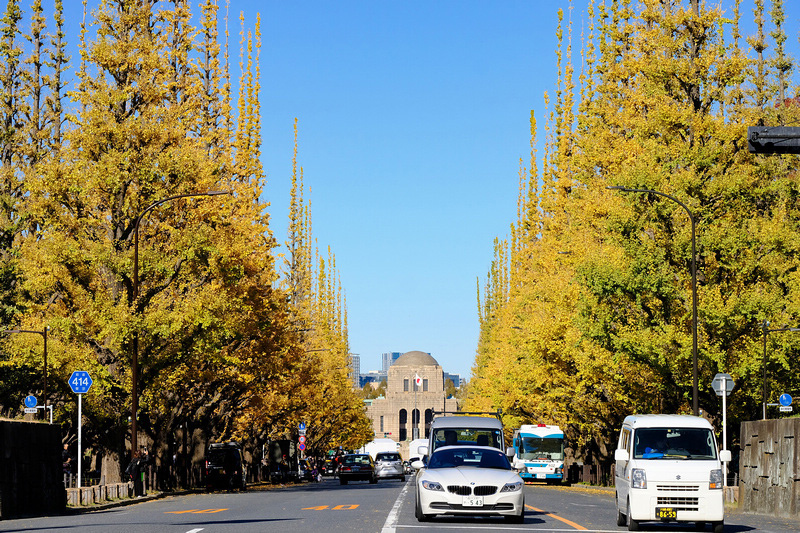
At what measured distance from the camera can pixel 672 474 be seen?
Result: 1742 centimetres

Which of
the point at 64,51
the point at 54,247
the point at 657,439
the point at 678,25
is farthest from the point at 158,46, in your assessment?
the point at 657,439

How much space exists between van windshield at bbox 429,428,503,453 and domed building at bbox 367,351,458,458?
6344 inches

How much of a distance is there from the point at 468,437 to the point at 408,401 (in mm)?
164495

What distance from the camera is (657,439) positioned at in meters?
18.4

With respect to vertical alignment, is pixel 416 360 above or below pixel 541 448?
below

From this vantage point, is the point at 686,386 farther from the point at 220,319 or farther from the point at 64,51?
the point at 64,51

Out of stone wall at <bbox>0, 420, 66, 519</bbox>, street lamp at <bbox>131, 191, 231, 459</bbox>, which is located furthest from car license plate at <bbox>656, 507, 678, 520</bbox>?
street lamp at <bbox>131, 191, 231, 459</bbox>

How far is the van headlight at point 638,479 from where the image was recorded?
17500 millimetres

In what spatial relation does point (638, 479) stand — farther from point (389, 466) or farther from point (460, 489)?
point (389, 466)

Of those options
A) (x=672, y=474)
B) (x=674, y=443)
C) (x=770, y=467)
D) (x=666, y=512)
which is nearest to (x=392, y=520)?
(x=666, y=512)

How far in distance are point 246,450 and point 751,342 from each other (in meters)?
40.7

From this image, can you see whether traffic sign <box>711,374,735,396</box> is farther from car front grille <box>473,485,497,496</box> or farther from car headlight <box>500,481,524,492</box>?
car front grille <box>473,485,497,496</box>

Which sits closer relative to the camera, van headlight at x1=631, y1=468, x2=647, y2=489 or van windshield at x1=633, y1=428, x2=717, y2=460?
van headlight at x1=631, y1=468, x2=647, y2=489

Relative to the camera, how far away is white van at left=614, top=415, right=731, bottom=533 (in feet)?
56.9
